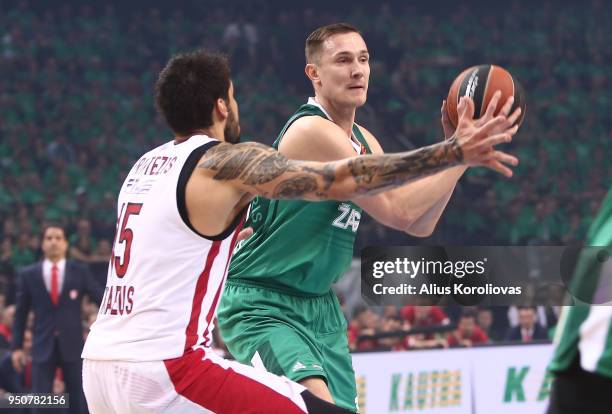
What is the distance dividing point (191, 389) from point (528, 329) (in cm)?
790

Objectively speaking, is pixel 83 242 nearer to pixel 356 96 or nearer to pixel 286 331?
pixel 356 96

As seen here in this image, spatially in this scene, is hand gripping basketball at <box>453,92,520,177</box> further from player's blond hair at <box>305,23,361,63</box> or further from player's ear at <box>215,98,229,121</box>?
player's blond hair at <box>305,23,361,63</box>

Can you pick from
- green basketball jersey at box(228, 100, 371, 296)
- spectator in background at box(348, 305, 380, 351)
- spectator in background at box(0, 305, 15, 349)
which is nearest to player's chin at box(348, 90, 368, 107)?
green basketball jersey at box(228, 100, 371, 296)

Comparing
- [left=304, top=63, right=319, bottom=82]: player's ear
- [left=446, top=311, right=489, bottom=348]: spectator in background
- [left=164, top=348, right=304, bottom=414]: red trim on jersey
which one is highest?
[left=304, top=63, right=319, bottom=82]: player's ear

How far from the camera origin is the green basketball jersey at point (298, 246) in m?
4.51

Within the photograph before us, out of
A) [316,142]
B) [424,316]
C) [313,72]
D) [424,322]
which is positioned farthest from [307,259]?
[424,316]

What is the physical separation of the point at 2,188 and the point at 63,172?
98 centimetres

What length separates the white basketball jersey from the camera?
3.31 m

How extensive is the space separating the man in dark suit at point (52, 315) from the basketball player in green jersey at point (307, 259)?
5404mm

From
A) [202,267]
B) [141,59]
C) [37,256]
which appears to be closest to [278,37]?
[141,59]

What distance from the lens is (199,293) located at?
3.39 metres

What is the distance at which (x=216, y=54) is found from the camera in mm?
3668

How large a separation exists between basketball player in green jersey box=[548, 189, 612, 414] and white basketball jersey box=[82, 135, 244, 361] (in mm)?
1230

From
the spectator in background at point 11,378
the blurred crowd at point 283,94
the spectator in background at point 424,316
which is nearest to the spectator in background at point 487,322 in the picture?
the spectator in background at point 424,316
